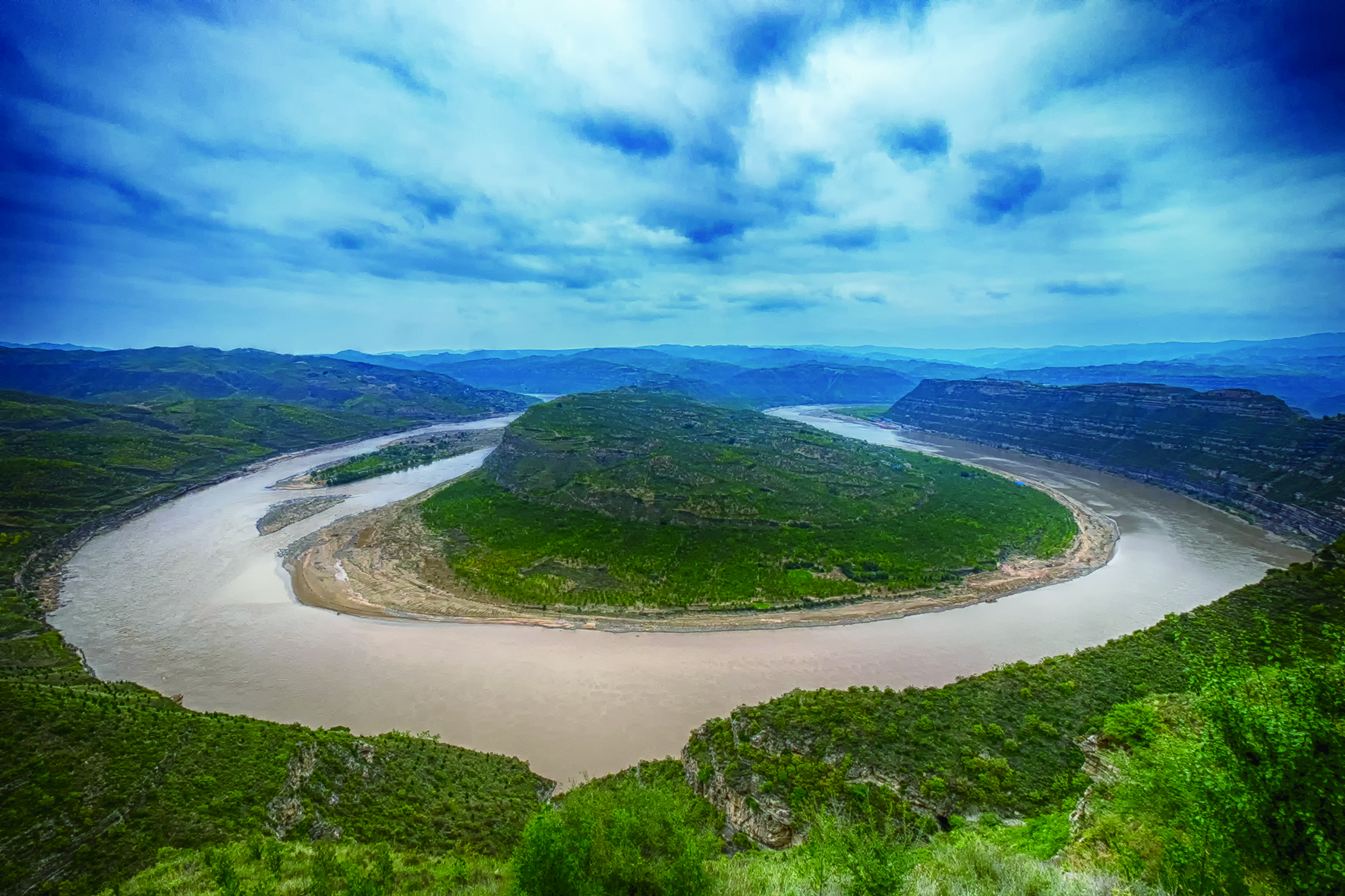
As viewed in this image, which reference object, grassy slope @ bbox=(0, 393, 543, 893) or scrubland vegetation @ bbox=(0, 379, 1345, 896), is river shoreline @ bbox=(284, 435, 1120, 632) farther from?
grassy slope @ bbox=(0, 393, 543, 893)

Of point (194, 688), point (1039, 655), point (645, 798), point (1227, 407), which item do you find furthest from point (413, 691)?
point (1227, 407)

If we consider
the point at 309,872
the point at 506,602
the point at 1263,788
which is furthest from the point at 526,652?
the point at 1263,788

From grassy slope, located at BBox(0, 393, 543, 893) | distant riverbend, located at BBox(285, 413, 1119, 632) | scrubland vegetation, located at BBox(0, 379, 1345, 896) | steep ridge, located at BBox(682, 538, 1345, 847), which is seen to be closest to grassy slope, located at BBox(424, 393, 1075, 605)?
distant riverbend, located at BBox(285, 413, 1119, 632)

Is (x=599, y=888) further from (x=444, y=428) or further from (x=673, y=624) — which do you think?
(x=444, y=428)

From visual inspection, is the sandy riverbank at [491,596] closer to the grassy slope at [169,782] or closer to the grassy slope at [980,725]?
the grassy slope at [169,782]

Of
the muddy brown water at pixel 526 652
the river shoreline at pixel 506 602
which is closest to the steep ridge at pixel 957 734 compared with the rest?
the muddy brown water at pixel 526 652

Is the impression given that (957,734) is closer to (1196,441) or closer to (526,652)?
(526,652)

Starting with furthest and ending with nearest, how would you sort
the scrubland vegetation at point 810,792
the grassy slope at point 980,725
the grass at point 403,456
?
the grass at point 403,456 < the grassy slope at point 980,725 < the scrubland vegetation at point 810,792
